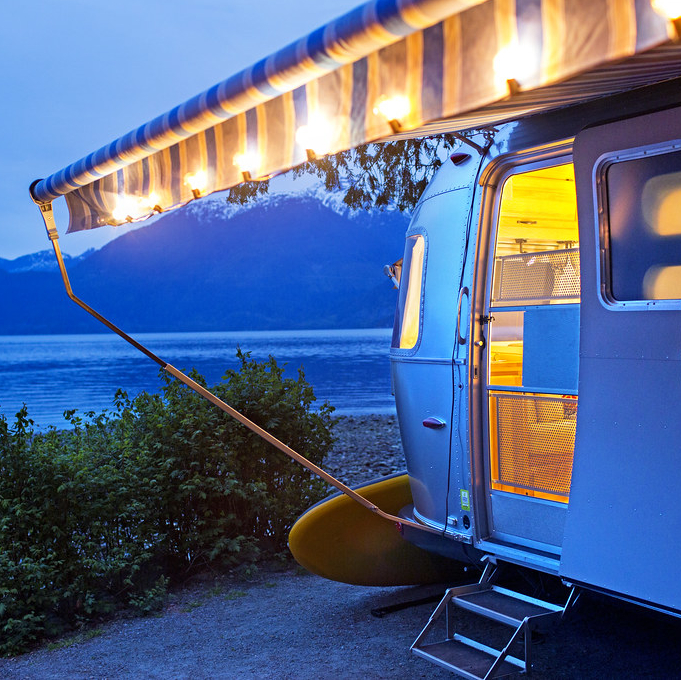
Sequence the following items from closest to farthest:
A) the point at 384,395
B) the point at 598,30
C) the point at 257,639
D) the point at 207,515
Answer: the point at 598,30, the point at 257,639, the point at 207,515, the point at 384,395

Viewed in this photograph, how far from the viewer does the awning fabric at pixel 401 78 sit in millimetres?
2186

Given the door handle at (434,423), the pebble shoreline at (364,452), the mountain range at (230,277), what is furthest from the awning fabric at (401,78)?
the mountain range at (230,277)

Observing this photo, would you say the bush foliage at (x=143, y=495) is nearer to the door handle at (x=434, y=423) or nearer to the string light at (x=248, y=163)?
the door handle at (x=434, y=423)

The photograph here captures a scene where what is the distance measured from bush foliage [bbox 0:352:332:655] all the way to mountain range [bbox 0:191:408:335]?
139 meters

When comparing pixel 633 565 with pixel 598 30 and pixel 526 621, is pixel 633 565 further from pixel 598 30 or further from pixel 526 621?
pixel 598 30

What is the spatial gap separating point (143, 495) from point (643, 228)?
147 inches

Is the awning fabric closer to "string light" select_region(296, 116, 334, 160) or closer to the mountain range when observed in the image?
"string light" select_region(296, 116, 334, 160)

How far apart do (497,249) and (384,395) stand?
24925 mm

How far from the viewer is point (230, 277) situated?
176 meters

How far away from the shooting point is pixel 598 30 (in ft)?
7.00

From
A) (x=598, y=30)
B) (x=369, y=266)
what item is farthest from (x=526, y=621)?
(x=369, y=266)

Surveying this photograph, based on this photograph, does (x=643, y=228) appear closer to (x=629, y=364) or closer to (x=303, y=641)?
(x=629, y=364)

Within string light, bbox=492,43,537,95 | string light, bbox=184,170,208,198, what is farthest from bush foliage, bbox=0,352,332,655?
string light, bbox=492,43,537,95

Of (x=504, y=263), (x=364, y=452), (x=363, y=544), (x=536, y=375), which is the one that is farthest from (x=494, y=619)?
(x=364, y=452)
